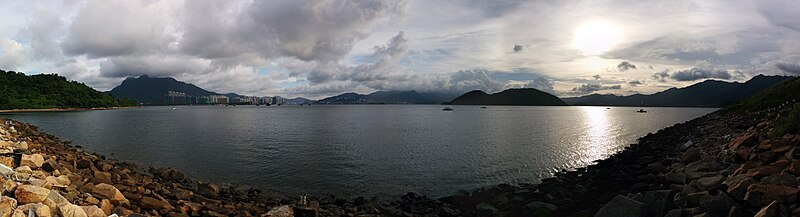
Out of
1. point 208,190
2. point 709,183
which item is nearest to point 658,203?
point 709,183

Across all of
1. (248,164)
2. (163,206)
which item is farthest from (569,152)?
(163,206)

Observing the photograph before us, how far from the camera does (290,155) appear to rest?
42.9 m

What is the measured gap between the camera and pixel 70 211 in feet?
35.1

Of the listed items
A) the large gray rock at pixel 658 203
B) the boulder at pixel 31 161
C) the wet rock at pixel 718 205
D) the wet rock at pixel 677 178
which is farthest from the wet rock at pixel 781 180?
the boulder at pixel 31 161

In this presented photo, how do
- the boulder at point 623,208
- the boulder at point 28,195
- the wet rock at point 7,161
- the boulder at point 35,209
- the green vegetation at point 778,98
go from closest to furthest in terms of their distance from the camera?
1. the boulder at point 35,209
2. the boulder at point 28,195
3. the boulder at point 623,208
4. the wet rock at point 7,161
5. the green vegetation at point 778,98

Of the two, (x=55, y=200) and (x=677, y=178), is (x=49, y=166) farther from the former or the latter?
(x=677, y=178)

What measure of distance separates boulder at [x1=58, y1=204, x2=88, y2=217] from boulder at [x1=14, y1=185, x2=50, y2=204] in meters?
0.87

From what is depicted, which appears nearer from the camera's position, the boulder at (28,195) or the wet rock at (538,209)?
the boulder at (28,195)

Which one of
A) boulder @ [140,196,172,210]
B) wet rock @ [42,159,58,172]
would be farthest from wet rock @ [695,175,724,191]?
wet rock @ [42,159,58,172]

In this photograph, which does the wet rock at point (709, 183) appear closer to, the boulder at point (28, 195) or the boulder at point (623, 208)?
the boulder at point (623, 208)

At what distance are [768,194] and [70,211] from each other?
21.6 metres

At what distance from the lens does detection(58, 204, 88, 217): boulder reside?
10.6m

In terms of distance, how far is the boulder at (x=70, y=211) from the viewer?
418 inches

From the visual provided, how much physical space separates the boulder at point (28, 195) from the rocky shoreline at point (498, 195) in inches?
0.9
